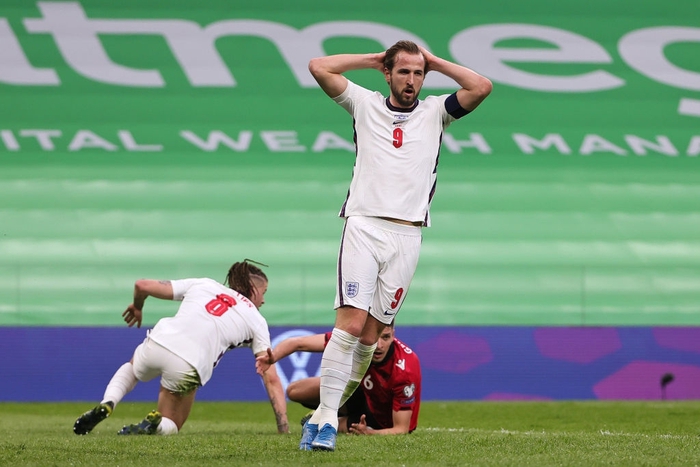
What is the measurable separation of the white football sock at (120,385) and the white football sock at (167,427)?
284mm

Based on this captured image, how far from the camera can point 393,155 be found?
186 inches

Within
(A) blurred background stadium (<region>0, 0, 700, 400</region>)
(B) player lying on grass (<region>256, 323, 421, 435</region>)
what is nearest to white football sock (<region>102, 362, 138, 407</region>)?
(B) player lying on grass (<region>256, 323, 421, 435</region>)

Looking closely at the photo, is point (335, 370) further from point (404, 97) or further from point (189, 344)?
point (189, 344)

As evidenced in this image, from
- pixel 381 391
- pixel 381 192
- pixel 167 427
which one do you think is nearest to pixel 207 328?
pixel 167 427

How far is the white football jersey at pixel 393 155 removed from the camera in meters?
4.67

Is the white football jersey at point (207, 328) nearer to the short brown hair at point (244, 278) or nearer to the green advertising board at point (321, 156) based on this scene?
the short brown hair at point (244, 278)

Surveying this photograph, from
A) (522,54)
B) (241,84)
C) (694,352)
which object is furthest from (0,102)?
(694,352)

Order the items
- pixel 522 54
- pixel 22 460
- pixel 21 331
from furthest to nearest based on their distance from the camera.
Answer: pixel 522 54
pixel 21 331
pixel 22 460

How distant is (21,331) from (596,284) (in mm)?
6143

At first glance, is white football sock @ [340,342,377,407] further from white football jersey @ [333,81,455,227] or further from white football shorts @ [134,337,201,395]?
white football shorts @ [134,337,201,395]

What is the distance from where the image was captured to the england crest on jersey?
4586 mm

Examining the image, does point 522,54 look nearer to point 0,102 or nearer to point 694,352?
point 694,352

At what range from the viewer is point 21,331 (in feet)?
35.3

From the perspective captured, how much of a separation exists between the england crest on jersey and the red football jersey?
1528 mm
